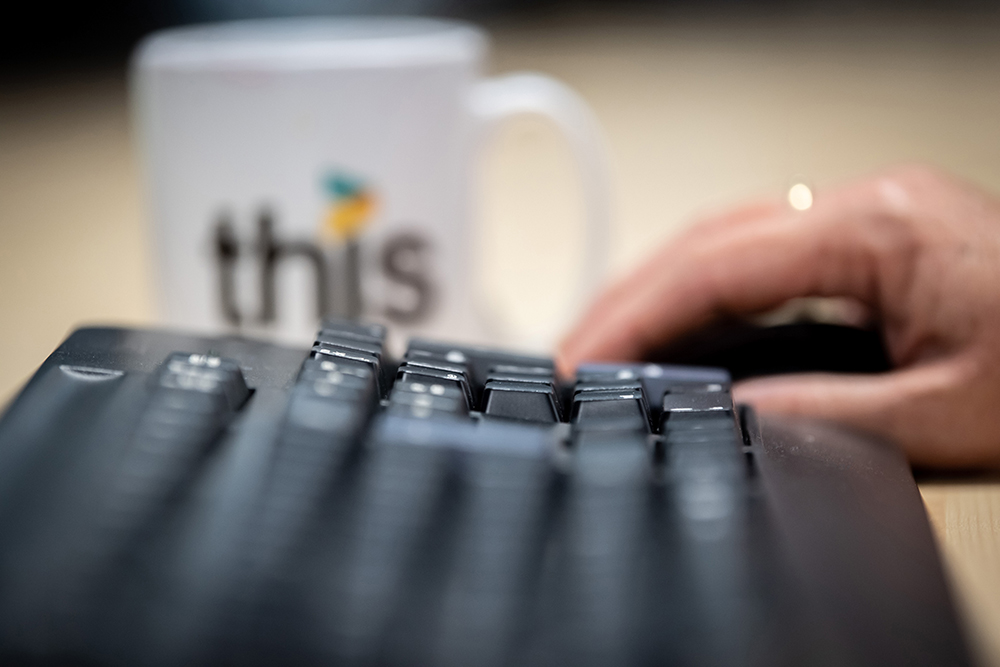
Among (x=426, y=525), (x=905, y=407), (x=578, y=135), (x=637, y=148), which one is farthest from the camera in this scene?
(x=637, y=148)

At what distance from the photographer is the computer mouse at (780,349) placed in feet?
1.13

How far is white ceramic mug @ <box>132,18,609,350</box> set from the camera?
390 mm

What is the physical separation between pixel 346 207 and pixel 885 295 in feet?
0.73

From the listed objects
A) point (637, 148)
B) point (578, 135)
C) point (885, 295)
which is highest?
point (637, 148)

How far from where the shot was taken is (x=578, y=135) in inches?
18.3

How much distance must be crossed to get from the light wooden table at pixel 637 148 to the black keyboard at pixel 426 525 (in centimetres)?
9

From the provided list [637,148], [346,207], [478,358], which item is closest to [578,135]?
[346,207]

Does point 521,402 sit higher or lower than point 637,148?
lower

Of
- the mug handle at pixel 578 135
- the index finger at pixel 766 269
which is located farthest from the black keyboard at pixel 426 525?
the mug handle at pixel 578 135

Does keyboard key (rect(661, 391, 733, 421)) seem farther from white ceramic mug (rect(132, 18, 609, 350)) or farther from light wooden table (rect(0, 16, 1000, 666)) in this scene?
white ceramic mug (rect(132, 18, 609, 350))

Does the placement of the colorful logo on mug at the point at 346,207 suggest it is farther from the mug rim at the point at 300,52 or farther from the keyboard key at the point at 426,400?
the keyboard key at the point at 426,400

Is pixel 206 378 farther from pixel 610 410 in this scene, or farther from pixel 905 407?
pixel 905 407

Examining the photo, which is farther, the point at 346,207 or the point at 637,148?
the point at 637,148

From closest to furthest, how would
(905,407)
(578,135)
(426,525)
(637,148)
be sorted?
(426,525) → (905,407) → (578,135) → (637,148)
